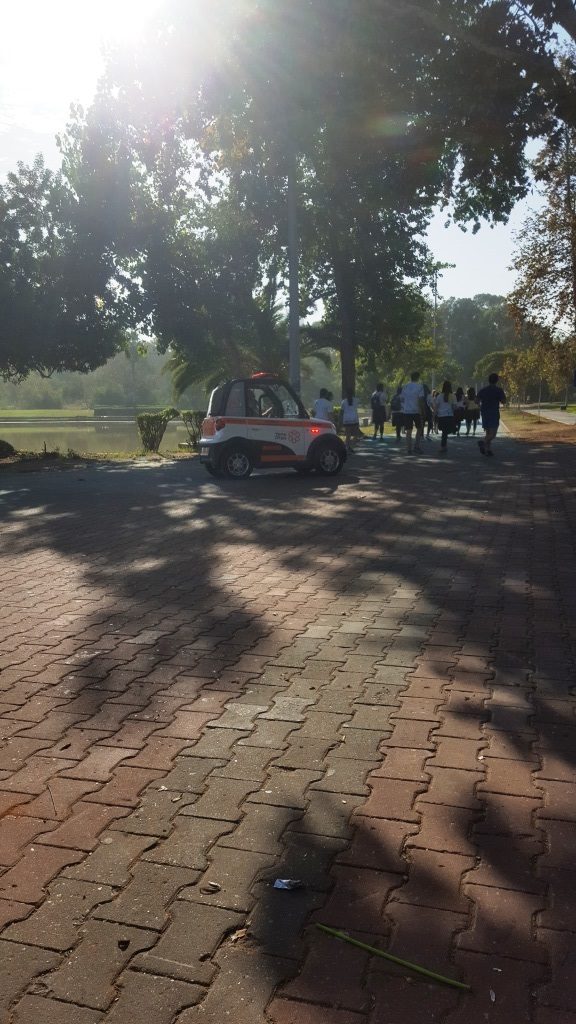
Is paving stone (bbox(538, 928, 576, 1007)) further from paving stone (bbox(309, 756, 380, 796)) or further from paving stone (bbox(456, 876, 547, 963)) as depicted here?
paving stone (bbox(309, 756, 380, 796))

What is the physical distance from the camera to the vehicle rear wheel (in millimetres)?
19031

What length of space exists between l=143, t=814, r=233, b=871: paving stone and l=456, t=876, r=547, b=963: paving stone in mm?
906

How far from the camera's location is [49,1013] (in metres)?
2.55

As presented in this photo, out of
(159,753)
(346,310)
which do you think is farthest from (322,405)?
(159,753)

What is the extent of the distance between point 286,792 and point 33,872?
3.44 ft

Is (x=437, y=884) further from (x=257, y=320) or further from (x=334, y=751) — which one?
(x=257, y=320)

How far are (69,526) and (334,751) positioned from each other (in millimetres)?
8663

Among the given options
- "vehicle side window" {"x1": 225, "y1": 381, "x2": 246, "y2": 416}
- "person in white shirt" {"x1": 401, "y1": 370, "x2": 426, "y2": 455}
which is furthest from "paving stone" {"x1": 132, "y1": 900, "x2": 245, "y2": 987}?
"person in white shirt" {"x1": 401, "y1": 370, "x2": 426, "y2": 455}

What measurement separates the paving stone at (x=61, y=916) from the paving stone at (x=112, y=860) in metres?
0.05

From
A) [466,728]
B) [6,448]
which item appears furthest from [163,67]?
[466,728]

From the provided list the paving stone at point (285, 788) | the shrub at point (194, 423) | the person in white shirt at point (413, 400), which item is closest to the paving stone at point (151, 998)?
the paving stone at point (285, 788)

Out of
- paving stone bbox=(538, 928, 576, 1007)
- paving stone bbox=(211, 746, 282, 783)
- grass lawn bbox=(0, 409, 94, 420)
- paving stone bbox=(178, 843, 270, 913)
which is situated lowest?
grass lawn bbox=(0, 409, 94, 420)

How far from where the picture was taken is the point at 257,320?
130 feet

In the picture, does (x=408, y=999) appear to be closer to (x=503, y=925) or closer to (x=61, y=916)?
(x=503, y=925)
